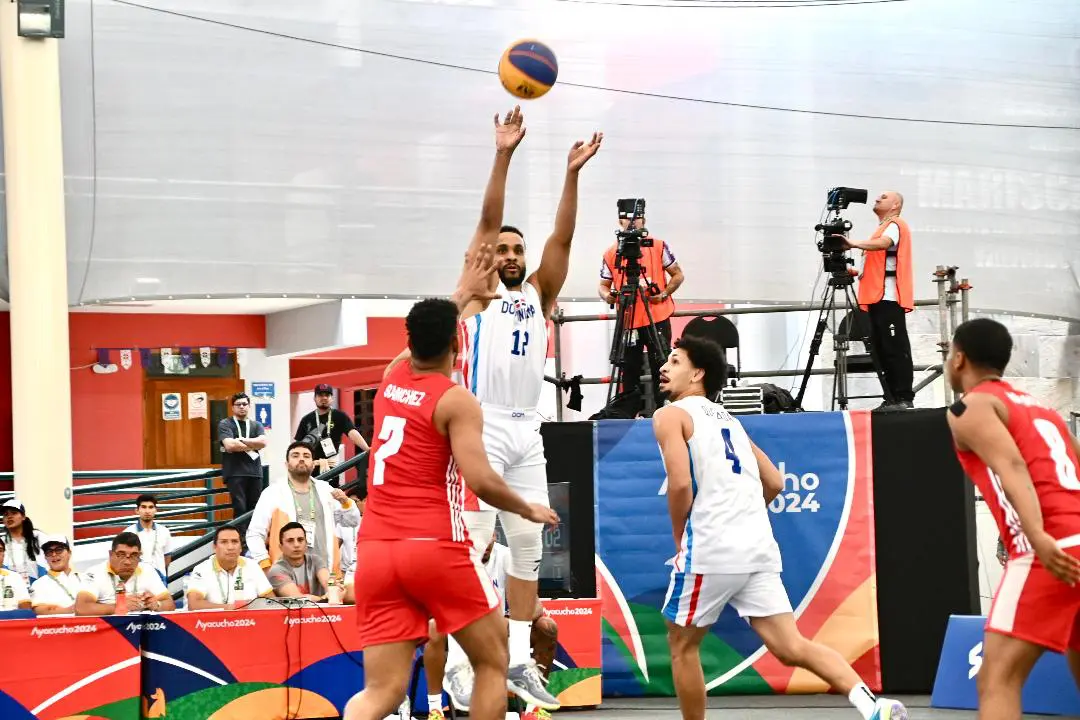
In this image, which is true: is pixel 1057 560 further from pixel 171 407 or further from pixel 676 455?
pixel 171 407

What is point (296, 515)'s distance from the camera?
10.1 meters

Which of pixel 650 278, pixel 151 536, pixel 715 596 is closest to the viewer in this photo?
pixel 715 596

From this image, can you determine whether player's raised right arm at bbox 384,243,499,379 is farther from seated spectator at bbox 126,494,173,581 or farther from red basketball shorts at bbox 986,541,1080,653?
seated spectator at bbox 126,494,173,581

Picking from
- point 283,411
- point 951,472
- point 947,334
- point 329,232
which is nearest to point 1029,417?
point 951,472

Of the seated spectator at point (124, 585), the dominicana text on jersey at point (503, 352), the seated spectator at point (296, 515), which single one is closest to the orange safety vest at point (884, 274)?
the seated spectator at point (296, 515)

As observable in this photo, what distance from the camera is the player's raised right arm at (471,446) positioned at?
199 inches

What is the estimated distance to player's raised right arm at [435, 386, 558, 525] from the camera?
199 inches

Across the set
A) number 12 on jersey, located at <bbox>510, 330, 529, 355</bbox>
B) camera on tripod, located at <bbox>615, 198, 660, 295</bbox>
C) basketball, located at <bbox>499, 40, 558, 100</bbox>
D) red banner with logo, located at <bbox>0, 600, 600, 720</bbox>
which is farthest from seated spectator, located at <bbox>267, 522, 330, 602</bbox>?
basketball, located at <bbox>499, 40, 558, 100</bbox>

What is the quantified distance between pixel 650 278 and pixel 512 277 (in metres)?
4.73

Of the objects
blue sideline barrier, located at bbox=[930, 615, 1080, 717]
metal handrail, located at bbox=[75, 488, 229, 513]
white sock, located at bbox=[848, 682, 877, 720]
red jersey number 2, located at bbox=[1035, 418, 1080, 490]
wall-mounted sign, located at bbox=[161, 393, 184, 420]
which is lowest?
blue sideline barrier, located at bbox=[930, 615, 1080, 717]

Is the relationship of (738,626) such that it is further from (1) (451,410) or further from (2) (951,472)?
(1) (451,410)

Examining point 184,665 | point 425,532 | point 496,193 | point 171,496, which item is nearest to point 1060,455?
point 425,532

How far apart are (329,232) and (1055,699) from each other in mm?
7610

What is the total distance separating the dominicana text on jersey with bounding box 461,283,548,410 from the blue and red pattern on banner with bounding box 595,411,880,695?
318 centimetres
